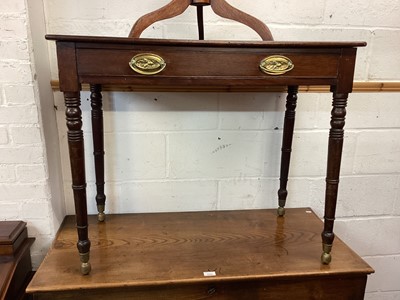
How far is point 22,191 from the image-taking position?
1.03 metres

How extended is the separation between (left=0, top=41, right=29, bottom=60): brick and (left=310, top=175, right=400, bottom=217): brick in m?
1.13

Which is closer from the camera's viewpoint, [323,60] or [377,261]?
[323,60]

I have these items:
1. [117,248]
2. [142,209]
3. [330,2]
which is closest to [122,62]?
[117,248]

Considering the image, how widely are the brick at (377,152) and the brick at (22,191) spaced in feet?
3.84

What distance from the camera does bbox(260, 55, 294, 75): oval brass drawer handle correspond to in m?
0.78

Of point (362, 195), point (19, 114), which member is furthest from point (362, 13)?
point (19, 114)

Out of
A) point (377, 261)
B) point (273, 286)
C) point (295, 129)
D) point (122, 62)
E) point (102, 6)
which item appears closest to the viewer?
point (122, 62)

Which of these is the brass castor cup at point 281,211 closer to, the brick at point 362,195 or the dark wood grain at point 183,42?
the brick at point 362,195

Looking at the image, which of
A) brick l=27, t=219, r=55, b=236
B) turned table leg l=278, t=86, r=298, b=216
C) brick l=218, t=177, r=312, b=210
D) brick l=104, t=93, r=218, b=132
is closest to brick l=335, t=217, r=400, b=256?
brick l=218, t=177, r=312, b=210

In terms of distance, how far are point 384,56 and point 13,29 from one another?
49.4 inches

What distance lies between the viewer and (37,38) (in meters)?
0.98

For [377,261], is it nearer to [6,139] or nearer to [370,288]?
[370,288]

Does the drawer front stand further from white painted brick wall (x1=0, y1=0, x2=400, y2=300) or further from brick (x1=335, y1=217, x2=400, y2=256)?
brick (x1=335, y1=217, x2=400, y2=256)

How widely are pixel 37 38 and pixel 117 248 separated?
69 cm
